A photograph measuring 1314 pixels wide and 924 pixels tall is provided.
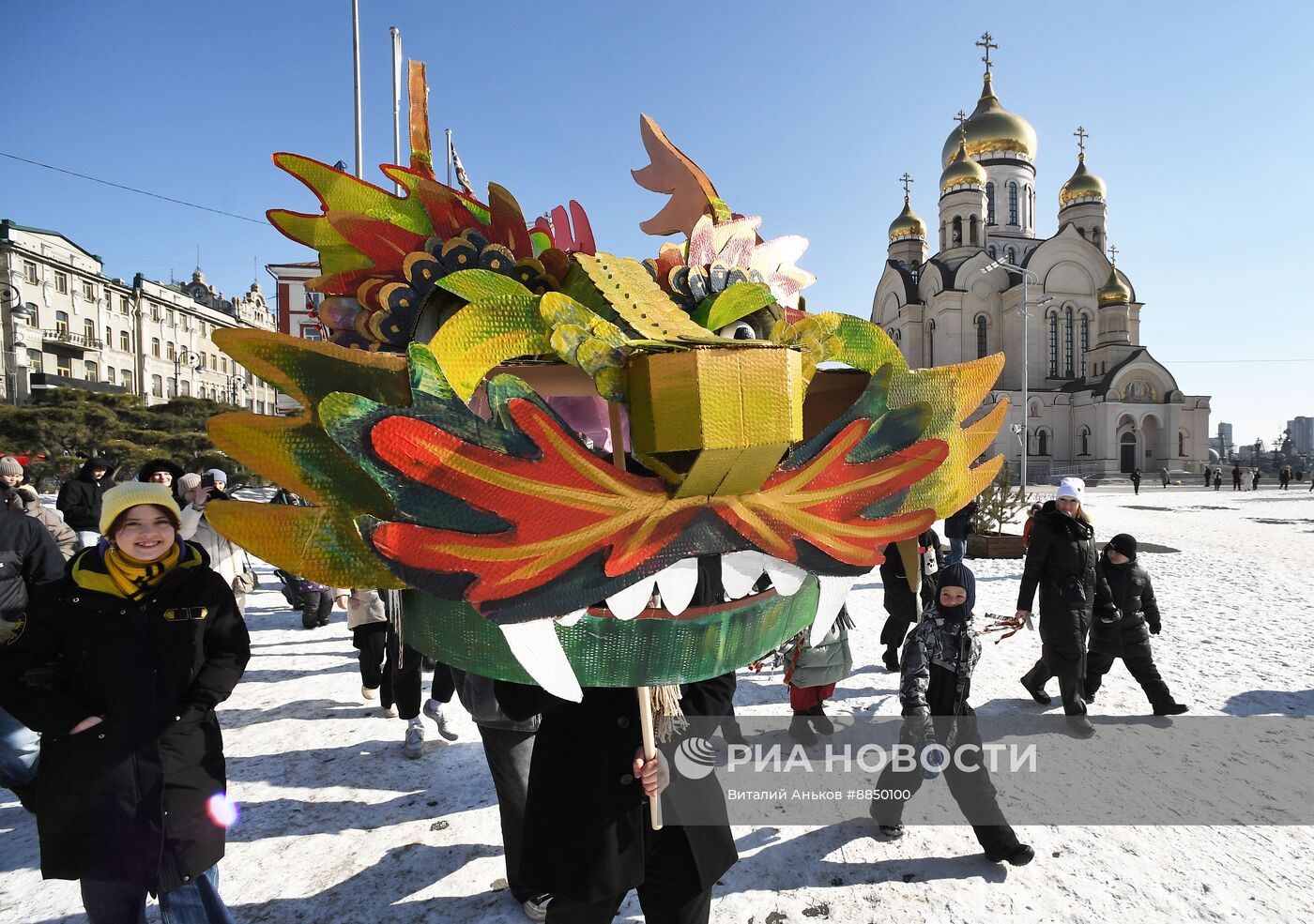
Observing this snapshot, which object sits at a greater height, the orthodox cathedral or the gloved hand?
the orthodox cathedral

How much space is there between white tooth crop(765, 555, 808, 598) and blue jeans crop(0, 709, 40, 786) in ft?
12.0

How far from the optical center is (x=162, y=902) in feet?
6.79

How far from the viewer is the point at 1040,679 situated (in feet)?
15.0

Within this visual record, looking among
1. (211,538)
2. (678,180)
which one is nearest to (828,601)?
(678,180)

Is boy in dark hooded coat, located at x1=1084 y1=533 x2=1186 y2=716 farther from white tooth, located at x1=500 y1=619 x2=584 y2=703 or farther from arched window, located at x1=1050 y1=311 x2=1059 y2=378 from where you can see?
arched window, located at x1=1050 y1=311 x2=1059 y2=378

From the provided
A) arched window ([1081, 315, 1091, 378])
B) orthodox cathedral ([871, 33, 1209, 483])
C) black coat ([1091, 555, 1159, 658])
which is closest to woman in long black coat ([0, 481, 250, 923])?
black coat ([1091, 555, 1159, 658])

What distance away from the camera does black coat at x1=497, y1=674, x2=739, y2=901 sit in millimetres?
1690

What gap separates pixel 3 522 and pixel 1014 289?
132 ft

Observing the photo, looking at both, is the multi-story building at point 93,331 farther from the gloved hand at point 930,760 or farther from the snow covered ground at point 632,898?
the gloved hand at point 930,760

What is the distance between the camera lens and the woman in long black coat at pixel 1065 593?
165 inches

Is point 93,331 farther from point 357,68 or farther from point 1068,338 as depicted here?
point 1068,338

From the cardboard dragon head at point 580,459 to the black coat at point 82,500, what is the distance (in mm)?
6754

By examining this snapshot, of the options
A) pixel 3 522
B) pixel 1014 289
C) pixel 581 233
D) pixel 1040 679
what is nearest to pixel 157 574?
pixel 581 233

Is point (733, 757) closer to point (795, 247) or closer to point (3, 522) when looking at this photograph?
point (795, 247)
